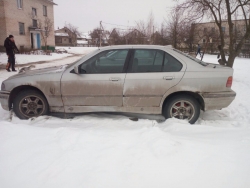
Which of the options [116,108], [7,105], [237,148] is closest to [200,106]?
→ [237,148]

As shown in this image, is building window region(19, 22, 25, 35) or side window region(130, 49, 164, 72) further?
building window region(19, 22, 25, 35)

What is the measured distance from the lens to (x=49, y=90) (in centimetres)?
388

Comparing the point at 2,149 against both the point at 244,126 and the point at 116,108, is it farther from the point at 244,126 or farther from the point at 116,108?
the point at 244,126

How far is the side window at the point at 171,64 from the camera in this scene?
3787mm

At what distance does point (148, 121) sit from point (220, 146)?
1523 millimetres

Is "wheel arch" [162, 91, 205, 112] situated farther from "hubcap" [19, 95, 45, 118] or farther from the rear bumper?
"hubcap" [19, 95, 45, 118]

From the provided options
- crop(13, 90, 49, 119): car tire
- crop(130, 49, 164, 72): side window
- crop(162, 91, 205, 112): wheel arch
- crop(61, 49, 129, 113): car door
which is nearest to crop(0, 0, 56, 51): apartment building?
crop(13, 90, 49, 119): car tire

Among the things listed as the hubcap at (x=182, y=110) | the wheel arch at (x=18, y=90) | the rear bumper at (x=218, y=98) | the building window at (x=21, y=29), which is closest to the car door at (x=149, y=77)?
the hubcap at (x=182, y=110)

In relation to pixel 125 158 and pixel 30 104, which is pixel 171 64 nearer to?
pixel 125 158

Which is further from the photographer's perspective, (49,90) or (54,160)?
(49,90)

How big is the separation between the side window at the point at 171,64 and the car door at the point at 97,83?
0.82 metres

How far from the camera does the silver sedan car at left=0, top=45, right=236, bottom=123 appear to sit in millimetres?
3746

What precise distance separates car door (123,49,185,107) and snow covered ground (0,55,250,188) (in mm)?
738

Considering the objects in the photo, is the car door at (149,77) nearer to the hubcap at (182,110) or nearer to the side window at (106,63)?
the side window at (106,63)
